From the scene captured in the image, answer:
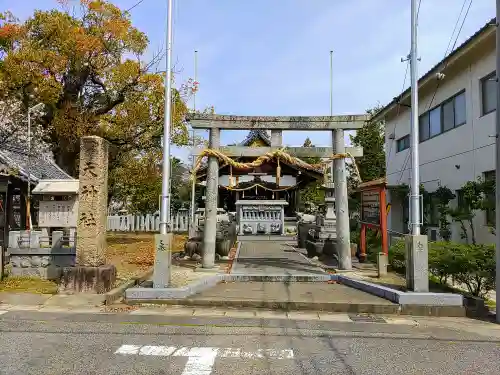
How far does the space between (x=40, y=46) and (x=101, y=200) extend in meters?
11.1

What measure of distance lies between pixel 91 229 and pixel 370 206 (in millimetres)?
8165

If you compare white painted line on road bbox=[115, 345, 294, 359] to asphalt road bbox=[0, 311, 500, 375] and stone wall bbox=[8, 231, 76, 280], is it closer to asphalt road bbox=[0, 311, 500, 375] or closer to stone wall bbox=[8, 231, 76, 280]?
asphalt road bbox=[0, 311, 500, 375]

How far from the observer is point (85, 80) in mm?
19359

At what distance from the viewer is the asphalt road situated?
506 cm

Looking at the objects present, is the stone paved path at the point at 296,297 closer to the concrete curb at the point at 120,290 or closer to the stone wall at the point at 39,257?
the concrete curb at the point at 120,290

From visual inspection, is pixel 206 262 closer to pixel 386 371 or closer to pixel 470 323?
pixel 470 323

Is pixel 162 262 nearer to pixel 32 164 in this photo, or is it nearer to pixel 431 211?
pixel 32 164

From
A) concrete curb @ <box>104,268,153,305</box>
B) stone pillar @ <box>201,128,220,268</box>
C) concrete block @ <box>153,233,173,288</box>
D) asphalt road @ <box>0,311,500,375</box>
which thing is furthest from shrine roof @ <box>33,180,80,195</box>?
asphalt road @ <box>0,311,500,375</box>

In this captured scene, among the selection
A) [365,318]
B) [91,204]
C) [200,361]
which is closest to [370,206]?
[365,318]

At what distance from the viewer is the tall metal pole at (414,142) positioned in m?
8.59

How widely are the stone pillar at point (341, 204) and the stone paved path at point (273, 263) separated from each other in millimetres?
748

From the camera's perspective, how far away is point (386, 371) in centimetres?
504

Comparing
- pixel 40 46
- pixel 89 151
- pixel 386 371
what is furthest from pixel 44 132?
pixel 386 371

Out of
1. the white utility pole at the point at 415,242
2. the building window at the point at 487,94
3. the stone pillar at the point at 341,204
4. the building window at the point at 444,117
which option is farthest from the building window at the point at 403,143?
the white utility pole at the point at 415,242
